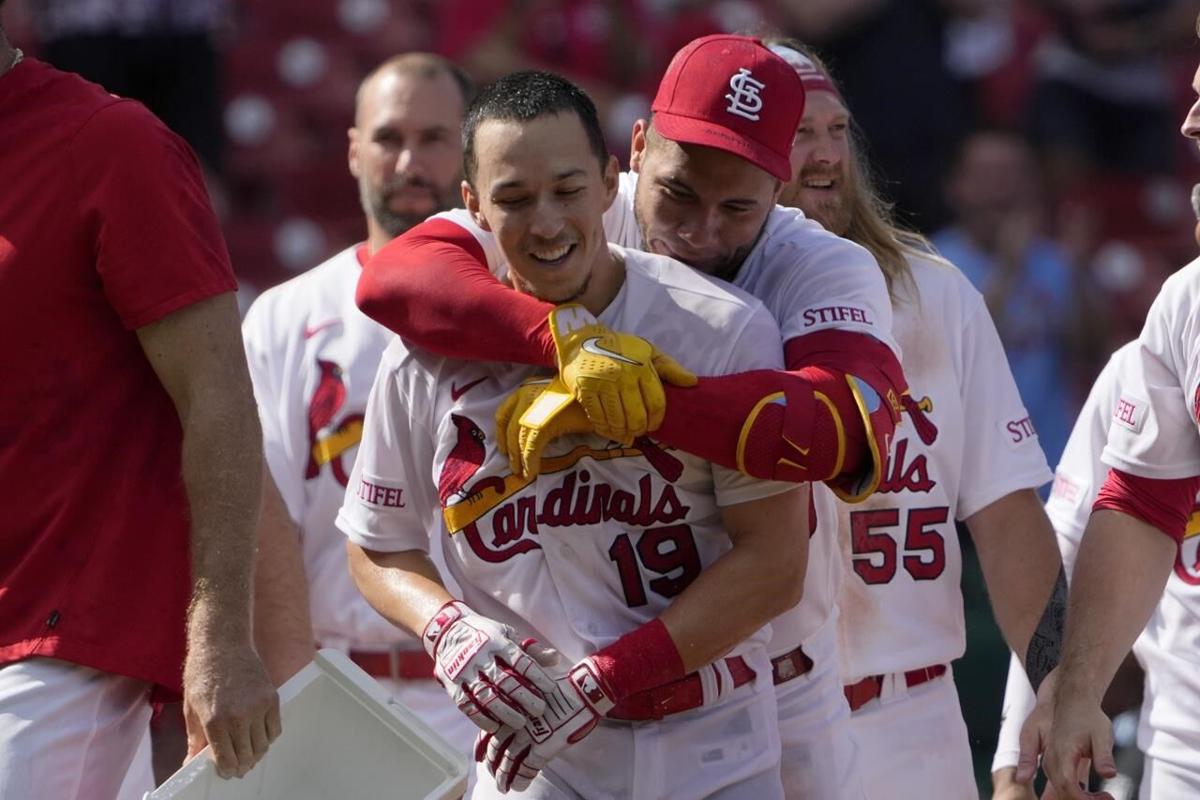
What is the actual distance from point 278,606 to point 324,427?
0.63m

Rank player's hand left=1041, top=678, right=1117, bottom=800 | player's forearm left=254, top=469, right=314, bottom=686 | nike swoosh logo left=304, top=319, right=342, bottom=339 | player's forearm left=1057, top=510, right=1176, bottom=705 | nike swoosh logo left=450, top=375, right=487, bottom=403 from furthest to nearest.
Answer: nike swoosh logo left=304, top=319, right=342, bottom=339 < player's forearm left=254, top=469, right=314, bottom=686 < player's forearm left=1057, top=510, right=1176, bottom=705 < player's hand left=1041, top=678, right=1117, bottom=800 < nike swoosh logo left=450, top=375, right=487, bottom=403

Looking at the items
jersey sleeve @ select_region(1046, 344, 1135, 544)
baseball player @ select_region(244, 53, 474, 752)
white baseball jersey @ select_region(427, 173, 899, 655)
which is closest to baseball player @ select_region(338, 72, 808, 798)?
white baseball jersey @ select_region(427, 173, 899, 655)

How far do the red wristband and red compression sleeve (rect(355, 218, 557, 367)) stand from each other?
17.5 inches

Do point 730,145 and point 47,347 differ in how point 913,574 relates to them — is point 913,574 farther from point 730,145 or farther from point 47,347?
point 47,347

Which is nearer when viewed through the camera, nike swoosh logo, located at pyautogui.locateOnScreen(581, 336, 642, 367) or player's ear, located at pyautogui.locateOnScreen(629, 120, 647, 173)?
nike swoosh logo, located at pyautogui.locateOnScreen(581, 336, 642, 367)

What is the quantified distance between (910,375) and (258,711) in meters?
1.86

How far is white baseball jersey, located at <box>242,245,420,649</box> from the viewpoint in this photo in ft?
16.9

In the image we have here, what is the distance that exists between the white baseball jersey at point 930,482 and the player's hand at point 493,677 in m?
1.35

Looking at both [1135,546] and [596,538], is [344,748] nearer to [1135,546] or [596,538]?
[596,538]

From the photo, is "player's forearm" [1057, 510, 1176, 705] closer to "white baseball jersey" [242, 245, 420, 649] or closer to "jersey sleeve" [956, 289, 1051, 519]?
"jersey sleeve" [956, 289, 1051, 519]

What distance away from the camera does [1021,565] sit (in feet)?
14.5

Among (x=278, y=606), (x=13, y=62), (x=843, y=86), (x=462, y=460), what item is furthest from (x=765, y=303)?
(x=843, y=86)

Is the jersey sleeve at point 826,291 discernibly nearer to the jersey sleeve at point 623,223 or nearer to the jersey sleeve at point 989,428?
the jersey sleeve at point 623,223

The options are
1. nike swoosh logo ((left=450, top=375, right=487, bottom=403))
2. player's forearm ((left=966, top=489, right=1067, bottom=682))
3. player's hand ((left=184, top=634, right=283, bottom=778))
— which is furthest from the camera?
player's forearm ((left=966, top=489, right=1067, bottom=682))
